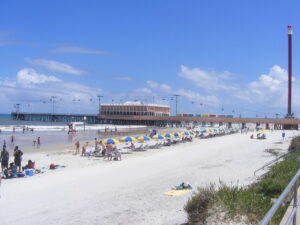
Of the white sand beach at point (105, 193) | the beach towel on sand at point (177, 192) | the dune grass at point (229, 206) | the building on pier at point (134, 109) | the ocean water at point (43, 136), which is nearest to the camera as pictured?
the dune grass at point (229, 206)

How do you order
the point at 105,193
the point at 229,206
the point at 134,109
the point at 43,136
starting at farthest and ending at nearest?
the point at 134,109 < the point at 43,136 < the point at 105,193 < the point at 229,206

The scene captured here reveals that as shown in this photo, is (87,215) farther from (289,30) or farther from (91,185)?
(289,30)

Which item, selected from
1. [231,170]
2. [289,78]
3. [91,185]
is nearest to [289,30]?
[289,78]

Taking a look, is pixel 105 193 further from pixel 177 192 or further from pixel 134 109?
pixel 134 109

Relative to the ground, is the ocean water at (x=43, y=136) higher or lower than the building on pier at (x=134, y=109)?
lower

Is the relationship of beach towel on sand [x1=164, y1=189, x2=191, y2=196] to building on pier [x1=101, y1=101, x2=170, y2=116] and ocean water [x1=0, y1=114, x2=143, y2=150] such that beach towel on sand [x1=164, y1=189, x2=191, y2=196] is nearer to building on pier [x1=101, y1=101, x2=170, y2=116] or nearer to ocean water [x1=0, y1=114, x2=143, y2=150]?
ocean water [x1=0, y1=114, x2=143, y2=150]

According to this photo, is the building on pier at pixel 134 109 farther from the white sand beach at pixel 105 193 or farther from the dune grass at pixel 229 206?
the dune grass at pixel 229 206

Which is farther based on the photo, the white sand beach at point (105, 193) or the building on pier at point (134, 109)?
the building on pier at point (134, 109)

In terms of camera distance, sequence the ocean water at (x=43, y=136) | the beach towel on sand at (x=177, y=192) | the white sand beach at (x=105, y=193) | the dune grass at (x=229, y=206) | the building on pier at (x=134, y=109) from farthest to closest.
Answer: the building on pier at (x=134, y=109) < the ocean water at (x=43, y=136) < the beach towel on sand at (x=177, y=192) < the white sand beach at (x=105, y=193) < the dune grass at (x=229, y=206)

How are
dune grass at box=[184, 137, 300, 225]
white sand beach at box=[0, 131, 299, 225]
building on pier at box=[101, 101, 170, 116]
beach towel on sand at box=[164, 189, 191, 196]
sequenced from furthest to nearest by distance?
building on pier at box=[101, 101, 170, 116]
beach towel on sand at box=[164, 189, 191, 196]
white sand beach at box=[0, 131, 299, 225]
dune grass at box=[184, 137, 300, 225]

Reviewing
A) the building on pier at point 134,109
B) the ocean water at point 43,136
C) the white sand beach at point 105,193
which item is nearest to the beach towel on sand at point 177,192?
the white sand beach at point 105,193

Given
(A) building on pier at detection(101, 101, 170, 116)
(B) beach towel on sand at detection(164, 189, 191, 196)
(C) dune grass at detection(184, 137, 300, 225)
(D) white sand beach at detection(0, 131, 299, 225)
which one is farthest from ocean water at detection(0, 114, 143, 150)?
(A) building on pier at detection(101, 101, 170, 116)

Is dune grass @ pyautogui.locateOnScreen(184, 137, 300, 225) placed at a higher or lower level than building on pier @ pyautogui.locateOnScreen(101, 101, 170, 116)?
lower

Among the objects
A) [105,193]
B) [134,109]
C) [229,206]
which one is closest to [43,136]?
[105,193]
